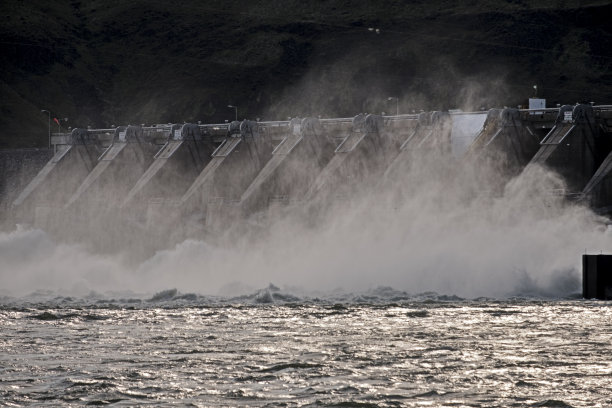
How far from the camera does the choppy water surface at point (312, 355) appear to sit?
2769 cm

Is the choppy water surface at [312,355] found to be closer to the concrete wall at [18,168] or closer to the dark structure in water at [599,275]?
the dark structure in water at [599,275]

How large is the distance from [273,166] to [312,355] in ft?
198

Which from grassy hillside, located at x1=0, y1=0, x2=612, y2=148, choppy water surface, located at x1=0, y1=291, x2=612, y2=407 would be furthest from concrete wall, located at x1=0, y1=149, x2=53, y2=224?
choppy water surface, located at x1=0, y1=291, x2=612, y2=407

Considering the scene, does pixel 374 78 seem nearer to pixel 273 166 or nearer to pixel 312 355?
pixel 273 166

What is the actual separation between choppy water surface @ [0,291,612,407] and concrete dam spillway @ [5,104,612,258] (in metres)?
33.3

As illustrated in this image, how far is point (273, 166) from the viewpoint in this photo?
9388cm

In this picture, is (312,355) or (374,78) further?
(374,78)

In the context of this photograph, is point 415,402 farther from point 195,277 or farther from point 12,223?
point 12,223

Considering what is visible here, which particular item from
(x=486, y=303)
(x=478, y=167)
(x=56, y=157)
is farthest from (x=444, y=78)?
(x=486, y=303)

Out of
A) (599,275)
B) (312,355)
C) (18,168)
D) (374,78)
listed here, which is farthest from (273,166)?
(374,78)

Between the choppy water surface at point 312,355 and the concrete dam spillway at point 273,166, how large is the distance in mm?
33280

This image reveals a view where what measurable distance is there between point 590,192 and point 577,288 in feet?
64.8

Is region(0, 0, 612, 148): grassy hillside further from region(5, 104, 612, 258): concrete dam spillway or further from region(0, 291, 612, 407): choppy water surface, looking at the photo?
region(0, 291, 612, 407): choppy water surface

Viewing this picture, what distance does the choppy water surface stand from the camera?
27.7 m
